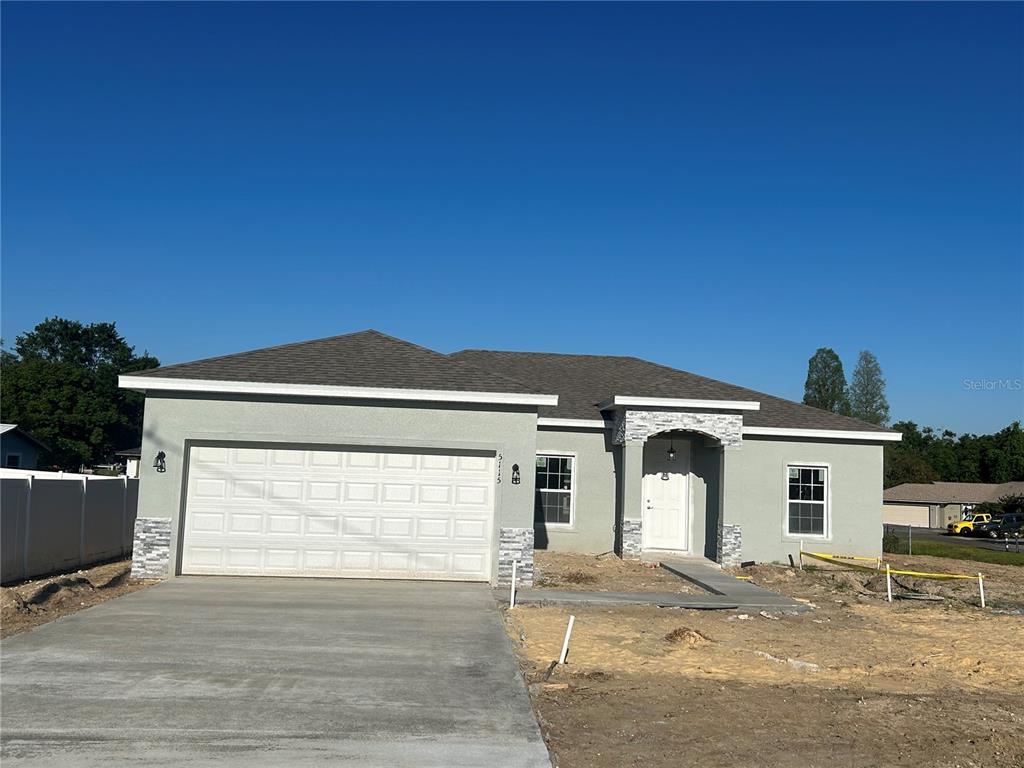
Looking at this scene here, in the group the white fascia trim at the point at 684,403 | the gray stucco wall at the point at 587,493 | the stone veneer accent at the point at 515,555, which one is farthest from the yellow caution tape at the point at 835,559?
the stone veneer accent at the point at 515,555

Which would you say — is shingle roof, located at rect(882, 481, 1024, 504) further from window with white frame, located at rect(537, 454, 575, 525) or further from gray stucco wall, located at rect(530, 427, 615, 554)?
window with white frame, located at rect(537, 454, 575, 525)

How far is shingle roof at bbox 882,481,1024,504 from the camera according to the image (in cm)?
6303

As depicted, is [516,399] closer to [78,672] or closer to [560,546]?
[560,546]

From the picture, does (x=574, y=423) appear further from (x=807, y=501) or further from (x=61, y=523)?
(x=61, y=523)

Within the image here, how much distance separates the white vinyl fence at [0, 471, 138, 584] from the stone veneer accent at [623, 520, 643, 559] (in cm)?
1083

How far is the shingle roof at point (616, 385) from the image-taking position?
66.3ft

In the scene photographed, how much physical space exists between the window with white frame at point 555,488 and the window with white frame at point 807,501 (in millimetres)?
5094

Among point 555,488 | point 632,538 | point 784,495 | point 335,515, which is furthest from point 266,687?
point 784,495

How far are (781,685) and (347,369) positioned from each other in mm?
9249

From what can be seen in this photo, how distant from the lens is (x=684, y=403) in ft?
63.4

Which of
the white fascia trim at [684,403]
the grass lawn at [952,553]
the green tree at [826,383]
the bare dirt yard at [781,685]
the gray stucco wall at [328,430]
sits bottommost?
the grass lawn at [952,553]

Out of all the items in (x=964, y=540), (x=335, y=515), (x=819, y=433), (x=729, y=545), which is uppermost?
(x=819, y=433)

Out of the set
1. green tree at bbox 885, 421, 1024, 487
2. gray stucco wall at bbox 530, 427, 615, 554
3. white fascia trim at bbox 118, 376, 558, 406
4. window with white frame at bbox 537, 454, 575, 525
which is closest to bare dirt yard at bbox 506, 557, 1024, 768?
white fascia trim at bbox 118, 376, 558, 406

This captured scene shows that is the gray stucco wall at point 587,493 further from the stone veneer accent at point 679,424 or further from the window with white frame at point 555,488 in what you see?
the stone veneer accent at point 679,424
